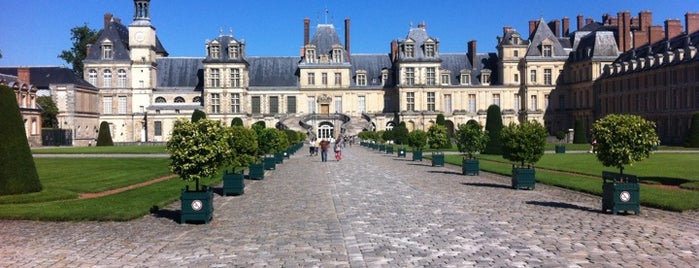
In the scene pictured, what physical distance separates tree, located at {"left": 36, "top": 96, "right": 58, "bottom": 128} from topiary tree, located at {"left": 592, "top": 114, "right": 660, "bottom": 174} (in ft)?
190

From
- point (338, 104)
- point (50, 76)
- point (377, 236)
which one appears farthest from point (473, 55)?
point (377, 236)

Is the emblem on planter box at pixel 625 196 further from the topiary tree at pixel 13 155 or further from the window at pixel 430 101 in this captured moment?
the window at pixel 430 101

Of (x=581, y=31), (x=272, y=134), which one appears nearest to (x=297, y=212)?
(x=272, y=134)

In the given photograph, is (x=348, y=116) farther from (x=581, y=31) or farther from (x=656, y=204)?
(x=656, y=204)

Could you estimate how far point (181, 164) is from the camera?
528 inches

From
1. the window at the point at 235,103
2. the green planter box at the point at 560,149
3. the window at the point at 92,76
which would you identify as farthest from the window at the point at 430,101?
the window at the point at 92,76

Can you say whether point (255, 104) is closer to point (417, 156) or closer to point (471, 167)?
point (417, 156)

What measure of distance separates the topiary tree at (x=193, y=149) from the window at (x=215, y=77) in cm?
5687

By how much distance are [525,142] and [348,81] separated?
5445 cm

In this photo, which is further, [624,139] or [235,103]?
[235,103]

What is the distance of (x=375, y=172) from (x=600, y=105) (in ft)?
155

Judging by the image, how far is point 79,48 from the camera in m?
81.6

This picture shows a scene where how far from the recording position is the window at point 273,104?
73.2m

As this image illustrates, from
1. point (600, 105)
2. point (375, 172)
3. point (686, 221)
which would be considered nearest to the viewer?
point (686, 221)
